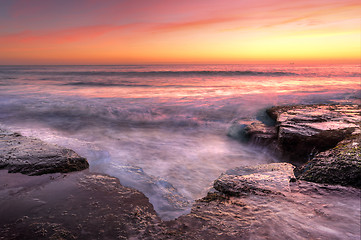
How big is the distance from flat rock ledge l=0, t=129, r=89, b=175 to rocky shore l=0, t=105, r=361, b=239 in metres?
0.01

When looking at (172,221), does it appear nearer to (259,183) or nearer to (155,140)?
(259,183)

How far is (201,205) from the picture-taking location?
2.24 m

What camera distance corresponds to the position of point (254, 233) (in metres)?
1.81

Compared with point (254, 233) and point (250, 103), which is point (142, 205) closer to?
point (254, 233)

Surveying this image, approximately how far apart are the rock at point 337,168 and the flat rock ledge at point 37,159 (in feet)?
9.46

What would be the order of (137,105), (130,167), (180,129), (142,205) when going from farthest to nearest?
(137,105) → (180,129) → (130,167) → (142,205)

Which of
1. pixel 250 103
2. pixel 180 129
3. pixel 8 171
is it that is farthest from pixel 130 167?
pixel 250 103

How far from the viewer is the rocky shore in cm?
182

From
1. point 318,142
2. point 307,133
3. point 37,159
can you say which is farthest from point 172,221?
point 307,133

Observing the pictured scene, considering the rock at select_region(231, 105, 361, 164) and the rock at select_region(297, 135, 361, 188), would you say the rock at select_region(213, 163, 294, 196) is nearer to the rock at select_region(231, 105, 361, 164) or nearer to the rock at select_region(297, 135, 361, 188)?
the rock at select_region(297, 135, 361, 188)

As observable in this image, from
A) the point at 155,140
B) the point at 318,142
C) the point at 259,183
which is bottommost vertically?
the point at 155,140

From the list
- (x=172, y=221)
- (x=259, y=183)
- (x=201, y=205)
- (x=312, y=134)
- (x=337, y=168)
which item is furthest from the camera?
(x=312, y=134)

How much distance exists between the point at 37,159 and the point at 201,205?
2.26m

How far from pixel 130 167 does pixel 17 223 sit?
181cm
